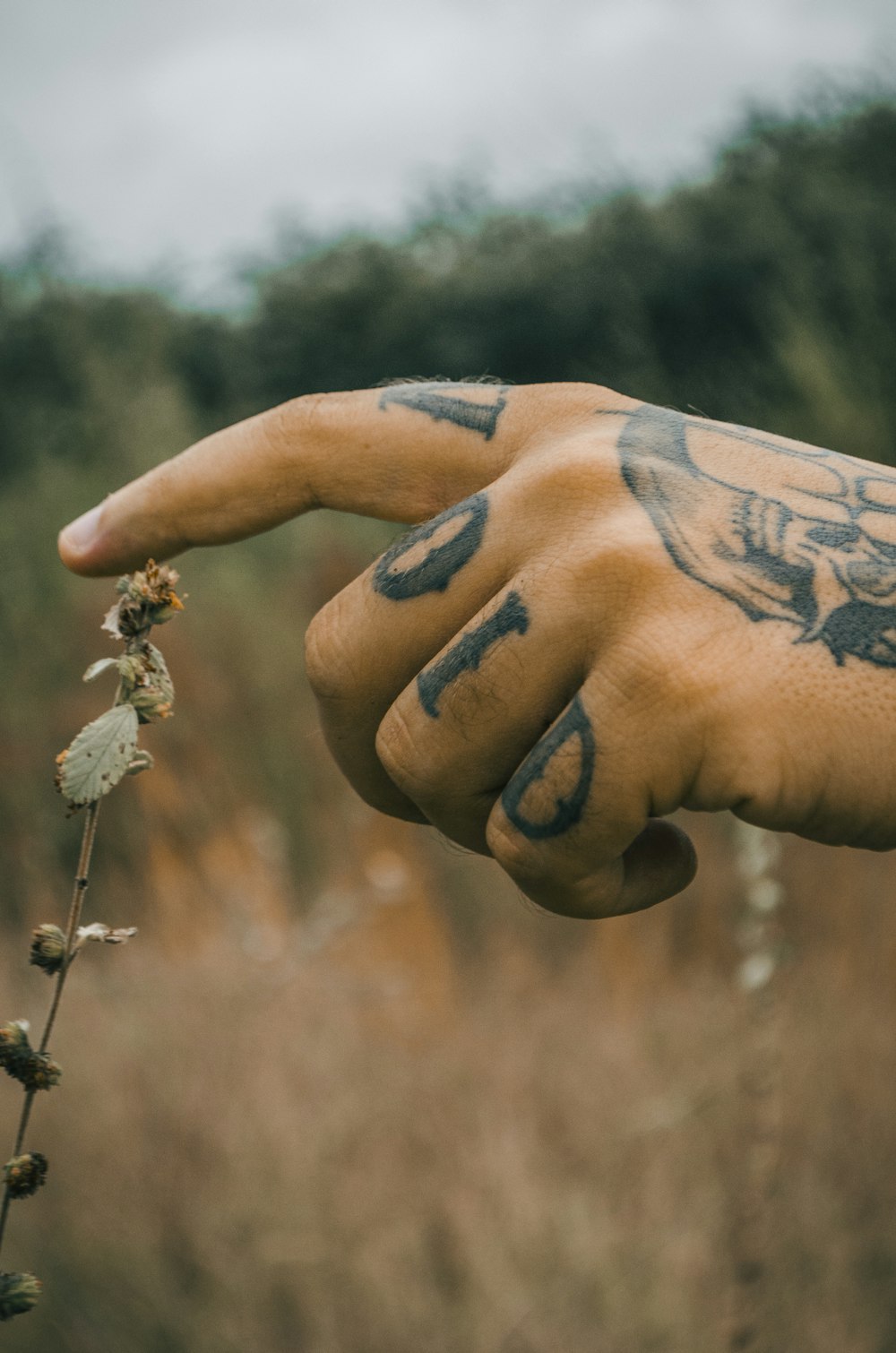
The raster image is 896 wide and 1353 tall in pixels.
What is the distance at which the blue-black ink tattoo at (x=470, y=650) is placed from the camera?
110 centimetres

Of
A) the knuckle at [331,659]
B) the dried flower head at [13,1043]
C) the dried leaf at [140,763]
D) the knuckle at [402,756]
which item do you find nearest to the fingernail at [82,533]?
the knuckle at [331,659]

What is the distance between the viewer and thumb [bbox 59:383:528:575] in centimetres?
130

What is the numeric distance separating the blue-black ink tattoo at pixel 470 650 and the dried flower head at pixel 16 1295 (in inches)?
23.2

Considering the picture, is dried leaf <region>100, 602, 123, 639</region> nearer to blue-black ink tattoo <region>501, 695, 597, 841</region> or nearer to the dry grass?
blue-black ink tattoo <region>501, 695, 597, 841</region>

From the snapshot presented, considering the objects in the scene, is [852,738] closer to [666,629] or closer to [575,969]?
[666,629]

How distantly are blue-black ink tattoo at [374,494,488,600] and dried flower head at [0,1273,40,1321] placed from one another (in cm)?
70

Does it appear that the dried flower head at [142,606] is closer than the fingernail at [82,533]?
Yes

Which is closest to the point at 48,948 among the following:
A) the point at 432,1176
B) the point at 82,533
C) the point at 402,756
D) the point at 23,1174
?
the point at 23,1174

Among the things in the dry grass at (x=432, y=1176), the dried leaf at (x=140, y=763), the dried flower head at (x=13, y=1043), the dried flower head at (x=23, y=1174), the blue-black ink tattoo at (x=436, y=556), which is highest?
the dried leaf at (x=140, y=763)

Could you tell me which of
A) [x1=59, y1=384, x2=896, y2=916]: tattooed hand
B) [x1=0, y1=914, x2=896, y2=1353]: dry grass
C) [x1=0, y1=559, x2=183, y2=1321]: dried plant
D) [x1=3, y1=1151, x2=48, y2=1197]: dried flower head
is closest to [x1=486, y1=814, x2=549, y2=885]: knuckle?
[x1=59, y1=384, x2=896, y2=916]: tattooed hand

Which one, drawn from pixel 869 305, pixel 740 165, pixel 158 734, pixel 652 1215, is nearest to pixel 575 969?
pixel 652 1215

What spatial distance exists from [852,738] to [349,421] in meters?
0.66

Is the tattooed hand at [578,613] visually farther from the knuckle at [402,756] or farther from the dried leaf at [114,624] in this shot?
the dried leaf at [114,624]

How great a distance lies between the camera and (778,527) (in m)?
1.18
